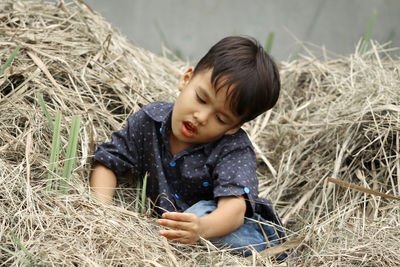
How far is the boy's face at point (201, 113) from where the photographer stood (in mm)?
1562

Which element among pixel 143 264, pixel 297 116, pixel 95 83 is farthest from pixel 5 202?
pixel 297 116

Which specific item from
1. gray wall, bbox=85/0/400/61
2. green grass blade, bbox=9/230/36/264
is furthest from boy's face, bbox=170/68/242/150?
gray wall, bbox=85/0/400/61

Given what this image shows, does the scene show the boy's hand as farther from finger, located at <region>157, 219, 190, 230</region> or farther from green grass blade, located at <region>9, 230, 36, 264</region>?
green grass blade, located at <region>9, 230, 36, 264</region>

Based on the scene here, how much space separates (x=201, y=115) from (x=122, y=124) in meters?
0.55

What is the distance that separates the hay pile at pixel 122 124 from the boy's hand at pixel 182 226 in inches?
1.5

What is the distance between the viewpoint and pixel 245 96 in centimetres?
155

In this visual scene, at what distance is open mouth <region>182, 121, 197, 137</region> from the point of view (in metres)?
1.60

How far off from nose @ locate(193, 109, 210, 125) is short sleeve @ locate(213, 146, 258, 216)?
0.51 ft

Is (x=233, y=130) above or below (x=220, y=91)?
below

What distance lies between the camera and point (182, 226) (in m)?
1.42

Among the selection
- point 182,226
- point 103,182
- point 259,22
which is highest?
point 259,22

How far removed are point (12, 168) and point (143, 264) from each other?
47 centimetres

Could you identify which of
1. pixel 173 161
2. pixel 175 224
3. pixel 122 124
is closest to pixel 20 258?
pixel 175 224

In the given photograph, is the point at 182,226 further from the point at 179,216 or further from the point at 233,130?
the point at 233,130
